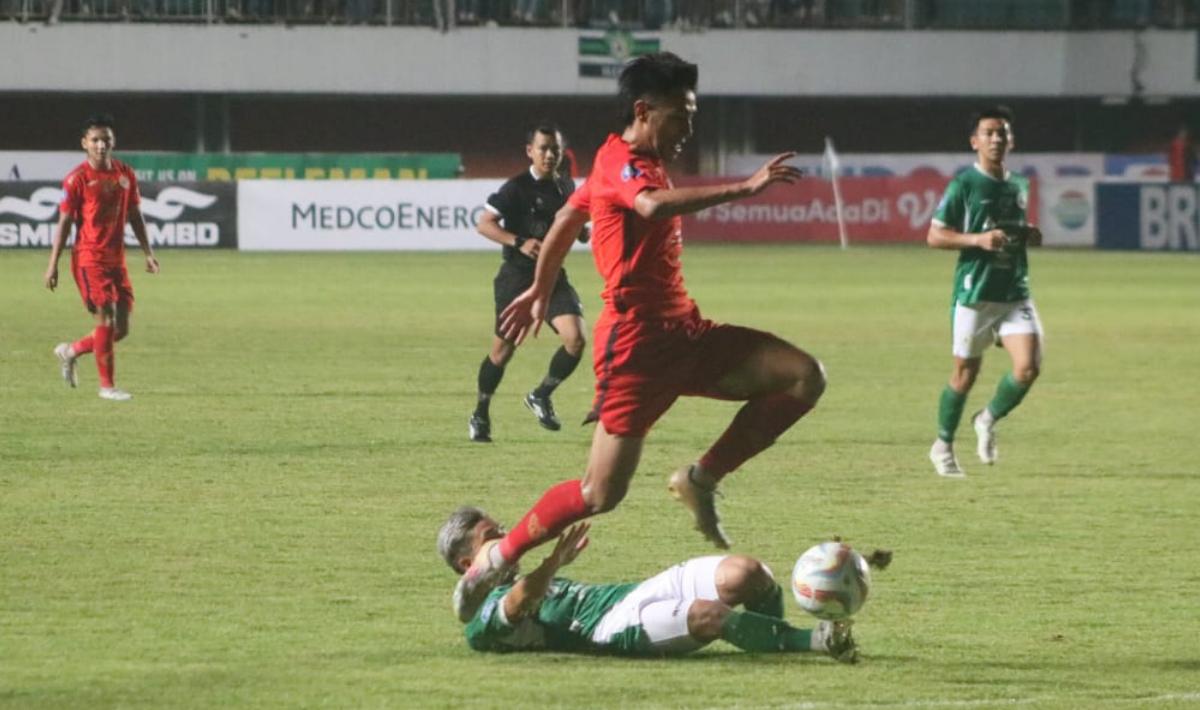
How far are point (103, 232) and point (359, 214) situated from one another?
76.9ft

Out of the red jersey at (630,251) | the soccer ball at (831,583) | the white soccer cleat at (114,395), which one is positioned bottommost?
the white soccer cleat at (114,395)

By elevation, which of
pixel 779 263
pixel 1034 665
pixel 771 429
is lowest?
pixel 779 263

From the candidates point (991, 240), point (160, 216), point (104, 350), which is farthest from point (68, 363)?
point (160, 216)

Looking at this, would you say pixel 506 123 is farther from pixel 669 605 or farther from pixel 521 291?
Result: pixel 669 605

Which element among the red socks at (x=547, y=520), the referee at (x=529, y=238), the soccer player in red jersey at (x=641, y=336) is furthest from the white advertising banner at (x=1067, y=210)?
the red socks at (x=547, y=520)

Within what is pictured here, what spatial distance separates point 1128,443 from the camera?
573 inches

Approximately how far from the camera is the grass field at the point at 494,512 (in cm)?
710

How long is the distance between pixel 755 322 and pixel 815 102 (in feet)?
108

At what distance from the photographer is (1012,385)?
12.7 meters

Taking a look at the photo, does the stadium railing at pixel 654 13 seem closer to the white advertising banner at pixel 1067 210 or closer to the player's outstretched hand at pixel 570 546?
the white advertising banner at pixel 1067 210

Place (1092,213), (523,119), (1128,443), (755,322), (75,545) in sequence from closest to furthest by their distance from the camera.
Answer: (75,545) → (1128,443) → (755,322) → (1092,213) → (523,119)

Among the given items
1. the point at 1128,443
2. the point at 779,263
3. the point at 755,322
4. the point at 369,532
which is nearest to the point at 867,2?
the point at 779,263

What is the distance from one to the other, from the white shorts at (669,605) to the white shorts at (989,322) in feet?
18.1

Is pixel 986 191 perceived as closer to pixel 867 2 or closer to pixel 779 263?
pixel 779 263
